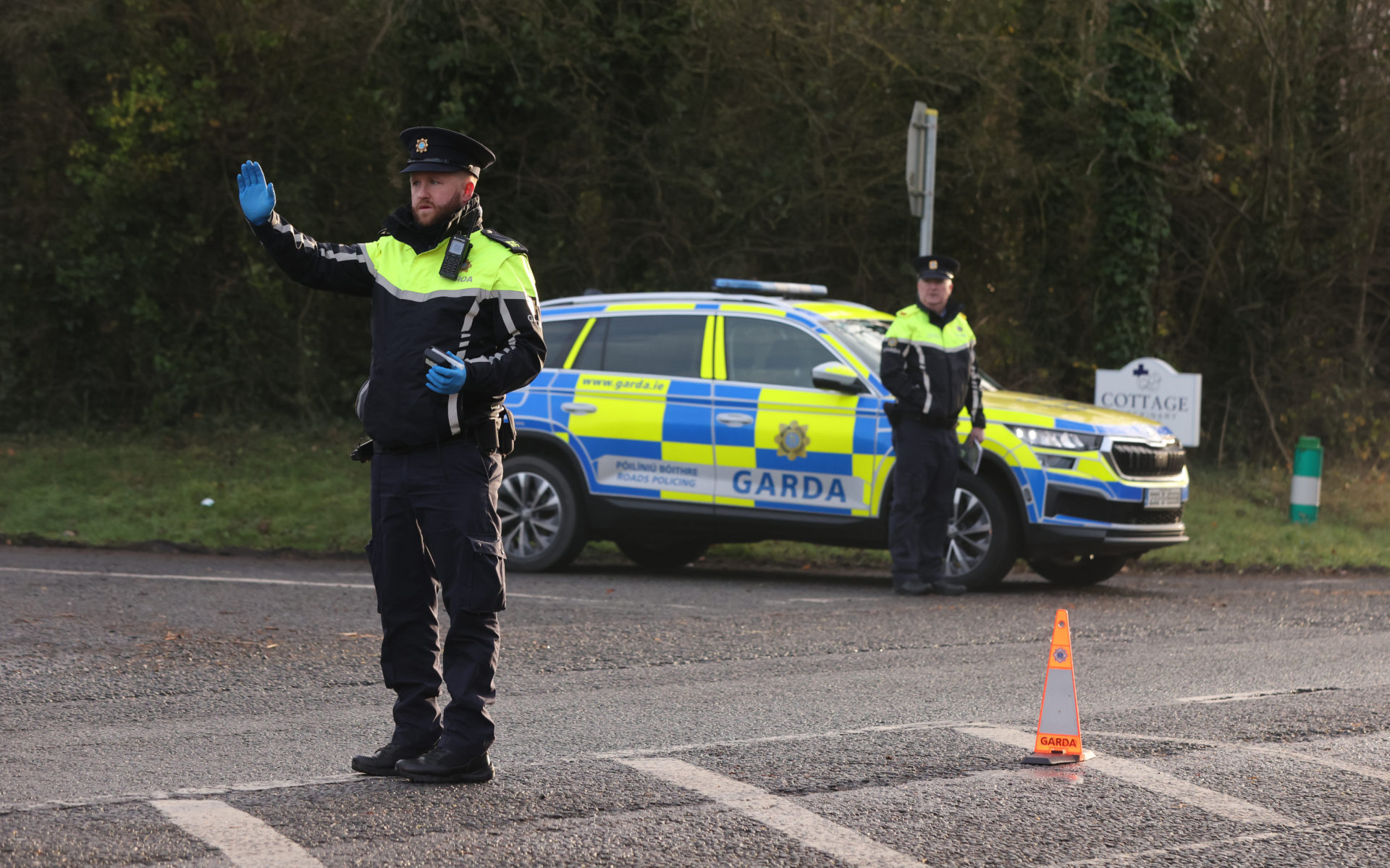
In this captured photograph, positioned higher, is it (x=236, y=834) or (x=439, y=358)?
(x=439, y=358)

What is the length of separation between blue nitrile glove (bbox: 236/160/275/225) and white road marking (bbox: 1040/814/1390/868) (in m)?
2.94

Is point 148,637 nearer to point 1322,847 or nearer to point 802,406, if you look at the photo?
point 802,406

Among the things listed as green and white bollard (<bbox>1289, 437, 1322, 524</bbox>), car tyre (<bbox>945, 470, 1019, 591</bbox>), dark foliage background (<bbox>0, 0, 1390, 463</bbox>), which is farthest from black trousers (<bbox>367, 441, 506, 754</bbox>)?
dark foliage background (<bbox>0, 0, 1390, 463</bbox>)

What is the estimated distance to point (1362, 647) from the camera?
8.24 meters

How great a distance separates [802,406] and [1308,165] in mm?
9891

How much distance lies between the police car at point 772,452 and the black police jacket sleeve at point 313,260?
5.90 metres

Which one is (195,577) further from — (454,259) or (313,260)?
(454,259)

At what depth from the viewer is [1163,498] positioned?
10523 millimetres

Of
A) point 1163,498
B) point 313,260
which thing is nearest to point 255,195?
point 313,260

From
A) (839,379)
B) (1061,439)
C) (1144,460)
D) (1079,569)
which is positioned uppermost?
(839,379)

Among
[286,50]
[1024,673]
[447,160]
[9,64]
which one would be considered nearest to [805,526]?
[1024,673]

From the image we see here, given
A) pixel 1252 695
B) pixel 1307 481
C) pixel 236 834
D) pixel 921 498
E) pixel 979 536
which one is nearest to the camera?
pixel 236 834

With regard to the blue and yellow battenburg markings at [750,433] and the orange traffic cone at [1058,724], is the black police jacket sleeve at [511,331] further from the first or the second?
the blue and yellow battenburg markings at [750,433]

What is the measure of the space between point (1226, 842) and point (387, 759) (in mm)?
2523
